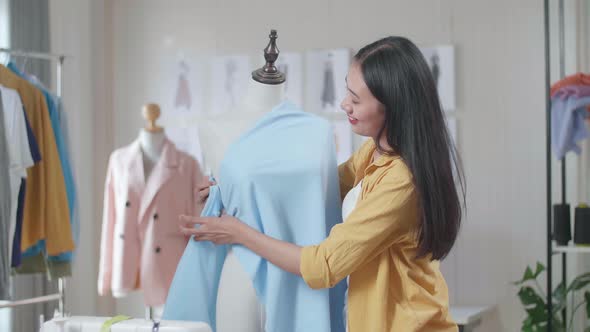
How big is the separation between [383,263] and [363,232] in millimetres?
125

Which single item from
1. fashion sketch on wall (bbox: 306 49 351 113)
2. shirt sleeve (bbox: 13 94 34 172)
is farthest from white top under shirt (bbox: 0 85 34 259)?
fashion sketch on wall (bbox: 306 49 351 113)

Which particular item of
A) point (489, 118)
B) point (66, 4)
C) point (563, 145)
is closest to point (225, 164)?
point (563, 145)

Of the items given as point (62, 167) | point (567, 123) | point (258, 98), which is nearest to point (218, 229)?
point (62, 167)

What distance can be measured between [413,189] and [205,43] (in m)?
3.53

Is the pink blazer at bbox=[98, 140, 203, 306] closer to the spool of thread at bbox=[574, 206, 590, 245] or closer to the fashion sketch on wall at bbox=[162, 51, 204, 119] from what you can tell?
the fashion sketch on wall at bbox=[162, 51, 204, 119]

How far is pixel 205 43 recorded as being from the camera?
5.10 meters

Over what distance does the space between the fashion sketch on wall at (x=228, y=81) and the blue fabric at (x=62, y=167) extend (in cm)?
134

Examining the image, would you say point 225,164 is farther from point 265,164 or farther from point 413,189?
point 413,189

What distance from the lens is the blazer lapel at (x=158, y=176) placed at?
14.5 feet

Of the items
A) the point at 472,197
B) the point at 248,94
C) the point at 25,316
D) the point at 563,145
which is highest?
the point at 248,94

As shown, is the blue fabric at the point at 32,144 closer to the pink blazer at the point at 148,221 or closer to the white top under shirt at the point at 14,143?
the white top under shirt at the point at 14,143

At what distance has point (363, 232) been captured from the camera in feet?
5.80

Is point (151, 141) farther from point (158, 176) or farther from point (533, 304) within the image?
point (533, 304)

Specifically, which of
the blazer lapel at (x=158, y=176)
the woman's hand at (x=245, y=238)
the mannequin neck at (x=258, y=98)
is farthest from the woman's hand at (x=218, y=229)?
the mannequin neck at (x=258, y=98)
